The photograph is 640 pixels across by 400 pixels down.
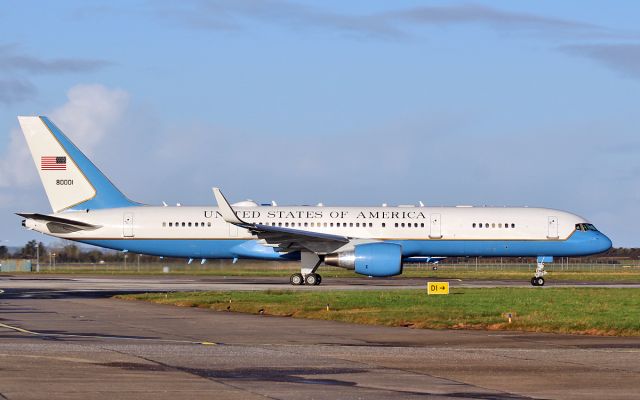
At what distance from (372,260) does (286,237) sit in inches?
166

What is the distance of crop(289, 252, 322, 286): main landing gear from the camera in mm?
51500

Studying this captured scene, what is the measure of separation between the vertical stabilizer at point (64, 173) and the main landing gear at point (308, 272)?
32.9ft

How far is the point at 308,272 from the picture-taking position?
170 feet

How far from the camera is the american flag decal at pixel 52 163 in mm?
55500

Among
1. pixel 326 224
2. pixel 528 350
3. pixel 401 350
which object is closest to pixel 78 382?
pixel 401 350

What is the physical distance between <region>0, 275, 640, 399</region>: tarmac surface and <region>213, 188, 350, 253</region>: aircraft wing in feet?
63.8

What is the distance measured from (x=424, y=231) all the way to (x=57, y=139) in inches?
780

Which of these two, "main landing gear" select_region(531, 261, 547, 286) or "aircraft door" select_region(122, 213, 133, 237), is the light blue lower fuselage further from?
"main landing gear" select_region(531, 261, 547, 286)

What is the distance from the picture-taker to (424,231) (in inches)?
2079

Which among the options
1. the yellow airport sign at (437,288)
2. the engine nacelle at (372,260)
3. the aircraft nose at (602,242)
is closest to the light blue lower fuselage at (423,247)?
the aircraft nose at (602,242)

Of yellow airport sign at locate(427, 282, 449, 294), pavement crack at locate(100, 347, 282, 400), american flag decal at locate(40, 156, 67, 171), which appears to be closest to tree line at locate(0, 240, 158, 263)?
american flag decal at locate(40, 156, 67, 171)

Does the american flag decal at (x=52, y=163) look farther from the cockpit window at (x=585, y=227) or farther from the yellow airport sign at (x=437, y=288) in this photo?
the cockpit window at (x=585, y=227)

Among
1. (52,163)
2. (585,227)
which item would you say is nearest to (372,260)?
(585,227)

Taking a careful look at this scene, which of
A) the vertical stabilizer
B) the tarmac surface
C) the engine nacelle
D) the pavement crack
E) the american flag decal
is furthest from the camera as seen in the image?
the american flag decal
